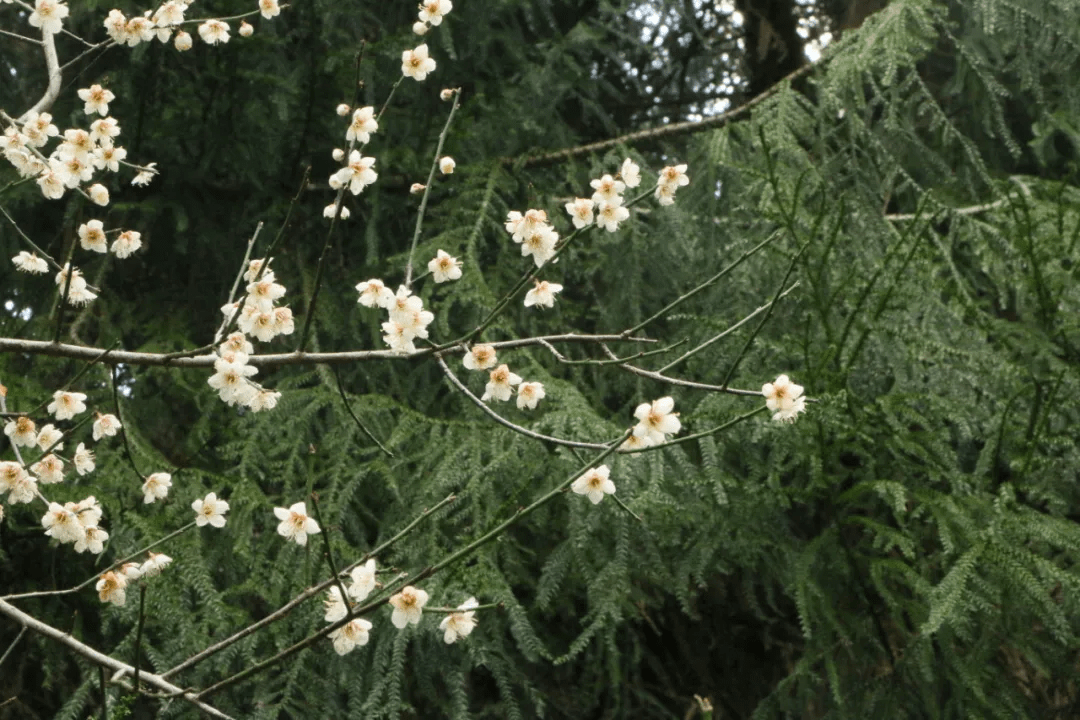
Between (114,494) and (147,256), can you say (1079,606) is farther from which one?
(147,256)

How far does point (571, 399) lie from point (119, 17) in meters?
1.43

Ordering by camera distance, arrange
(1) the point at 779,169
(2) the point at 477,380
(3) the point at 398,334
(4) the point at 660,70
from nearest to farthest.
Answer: (3) the point at 398,334
(1) the point at 779,169
(2) the point at 477,380
(4) the point at 660,70

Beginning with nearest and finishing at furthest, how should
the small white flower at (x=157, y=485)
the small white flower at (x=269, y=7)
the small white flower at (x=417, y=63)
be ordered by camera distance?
the small white flower at (x=157, y=485), the small white flower at (x=417, y=63), the small white flower at (x=269, y=7)

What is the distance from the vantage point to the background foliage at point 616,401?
2.83 m

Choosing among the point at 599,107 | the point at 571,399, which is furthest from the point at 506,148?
the point at 571,399

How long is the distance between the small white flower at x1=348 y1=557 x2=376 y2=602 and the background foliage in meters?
0.90

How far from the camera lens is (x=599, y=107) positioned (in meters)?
4.25

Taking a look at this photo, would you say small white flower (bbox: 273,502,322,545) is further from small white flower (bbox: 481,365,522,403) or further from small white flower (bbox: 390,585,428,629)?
small white flower (bbox: 481,365,522,403)

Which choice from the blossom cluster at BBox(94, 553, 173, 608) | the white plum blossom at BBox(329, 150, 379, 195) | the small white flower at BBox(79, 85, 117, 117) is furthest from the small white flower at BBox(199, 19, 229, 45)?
the blossom cluster at BBox(94, 553, 173, 608)

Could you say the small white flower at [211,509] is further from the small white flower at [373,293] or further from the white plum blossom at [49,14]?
the white plum blossom at [49,14]

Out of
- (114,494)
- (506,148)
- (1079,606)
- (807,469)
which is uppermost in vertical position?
(506,148)

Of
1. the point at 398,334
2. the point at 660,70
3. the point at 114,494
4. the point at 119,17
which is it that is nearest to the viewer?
the point at 398,334

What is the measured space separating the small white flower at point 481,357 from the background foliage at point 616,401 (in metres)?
0.77

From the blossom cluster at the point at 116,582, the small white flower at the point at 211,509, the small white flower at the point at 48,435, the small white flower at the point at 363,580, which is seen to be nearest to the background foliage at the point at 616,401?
the small white flower at the point at 48,435
